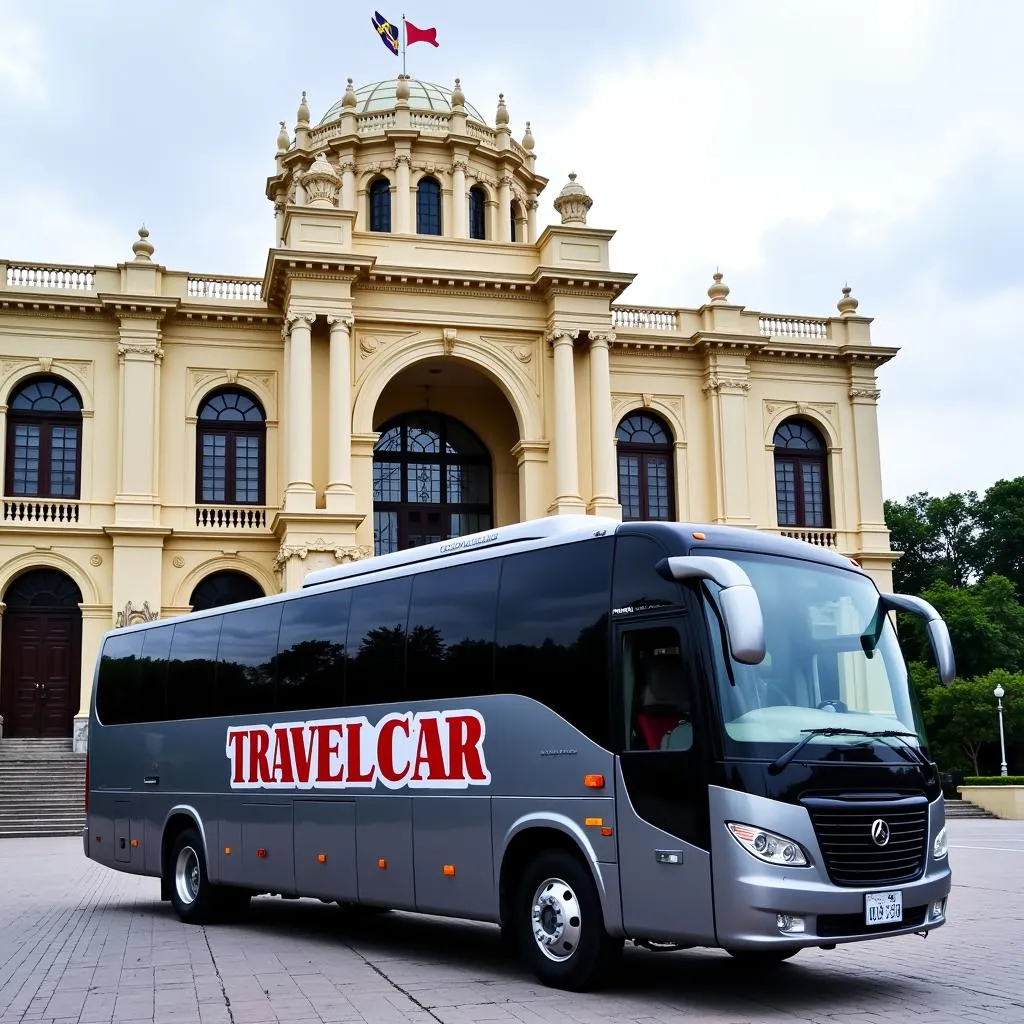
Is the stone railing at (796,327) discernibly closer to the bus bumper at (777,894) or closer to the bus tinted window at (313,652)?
the bus tinted window at (313,652)

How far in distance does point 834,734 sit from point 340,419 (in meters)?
25.6

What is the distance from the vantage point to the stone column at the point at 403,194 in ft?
139

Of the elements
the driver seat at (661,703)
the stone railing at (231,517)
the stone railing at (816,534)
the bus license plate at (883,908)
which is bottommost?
the bus license plate at (883,908)

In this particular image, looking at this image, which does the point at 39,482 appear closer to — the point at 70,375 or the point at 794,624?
the point at 70,375

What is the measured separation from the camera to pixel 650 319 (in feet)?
126

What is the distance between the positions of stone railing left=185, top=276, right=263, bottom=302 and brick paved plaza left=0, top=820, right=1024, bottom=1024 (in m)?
23.5

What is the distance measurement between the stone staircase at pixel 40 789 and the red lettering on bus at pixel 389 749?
17.8 meters

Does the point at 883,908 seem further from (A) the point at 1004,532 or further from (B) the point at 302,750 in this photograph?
(A) the point at 1004,532

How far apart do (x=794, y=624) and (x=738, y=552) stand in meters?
0.62

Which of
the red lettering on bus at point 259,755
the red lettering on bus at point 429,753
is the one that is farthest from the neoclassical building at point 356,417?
the red lettering on bus at point 429,753

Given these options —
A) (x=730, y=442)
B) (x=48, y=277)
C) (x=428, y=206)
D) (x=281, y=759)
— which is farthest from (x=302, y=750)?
(x=428, y=206)

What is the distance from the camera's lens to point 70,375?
34188mm

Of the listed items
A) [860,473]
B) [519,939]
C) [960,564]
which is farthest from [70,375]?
[960,564]

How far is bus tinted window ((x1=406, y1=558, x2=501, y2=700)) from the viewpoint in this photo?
33.7 ft
